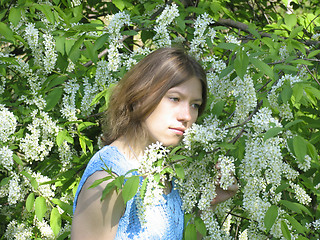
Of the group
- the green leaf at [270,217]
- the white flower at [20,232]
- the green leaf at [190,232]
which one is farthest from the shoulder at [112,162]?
the white flower at [20,232]

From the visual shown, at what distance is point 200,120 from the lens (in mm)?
2771

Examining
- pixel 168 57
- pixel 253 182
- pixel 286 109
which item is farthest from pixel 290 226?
pixel 168 57

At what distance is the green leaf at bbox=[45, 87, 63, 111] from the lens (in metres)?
3.16

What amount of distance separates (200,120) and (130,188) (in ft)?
3.03

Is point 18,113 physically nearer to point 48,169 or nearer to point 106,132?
point 48,169

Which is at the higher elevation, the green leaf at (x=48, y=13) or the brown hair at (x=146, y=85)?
the green leaf at (x=48, y=13)

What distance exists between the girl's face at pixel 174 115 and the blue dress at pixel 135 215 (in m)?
0.21

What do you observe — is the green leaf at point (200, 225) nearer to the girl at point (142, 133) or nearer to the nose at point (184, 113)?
the girl at point (142, 133)

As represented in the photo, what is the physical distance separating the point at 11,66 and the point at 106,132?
1028mm

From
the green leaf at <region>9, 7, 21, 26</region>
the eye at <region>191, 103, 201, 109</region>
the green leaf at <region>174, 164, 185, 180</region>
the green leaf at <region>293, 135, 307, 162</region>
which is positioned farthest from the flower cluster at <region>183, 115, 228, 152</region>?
the green leaf at <region>9, 7, 21, 26</region>

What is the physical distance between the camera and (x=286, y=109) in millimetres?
2418

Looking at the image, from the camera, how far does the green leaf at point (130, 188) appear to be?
194 centimetres

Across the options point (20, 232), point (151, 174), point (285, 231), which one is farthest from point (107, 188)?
point (20, 232)

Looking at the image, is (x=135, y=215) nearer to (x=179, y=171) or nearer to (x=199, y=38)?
(x=179, y=171)
